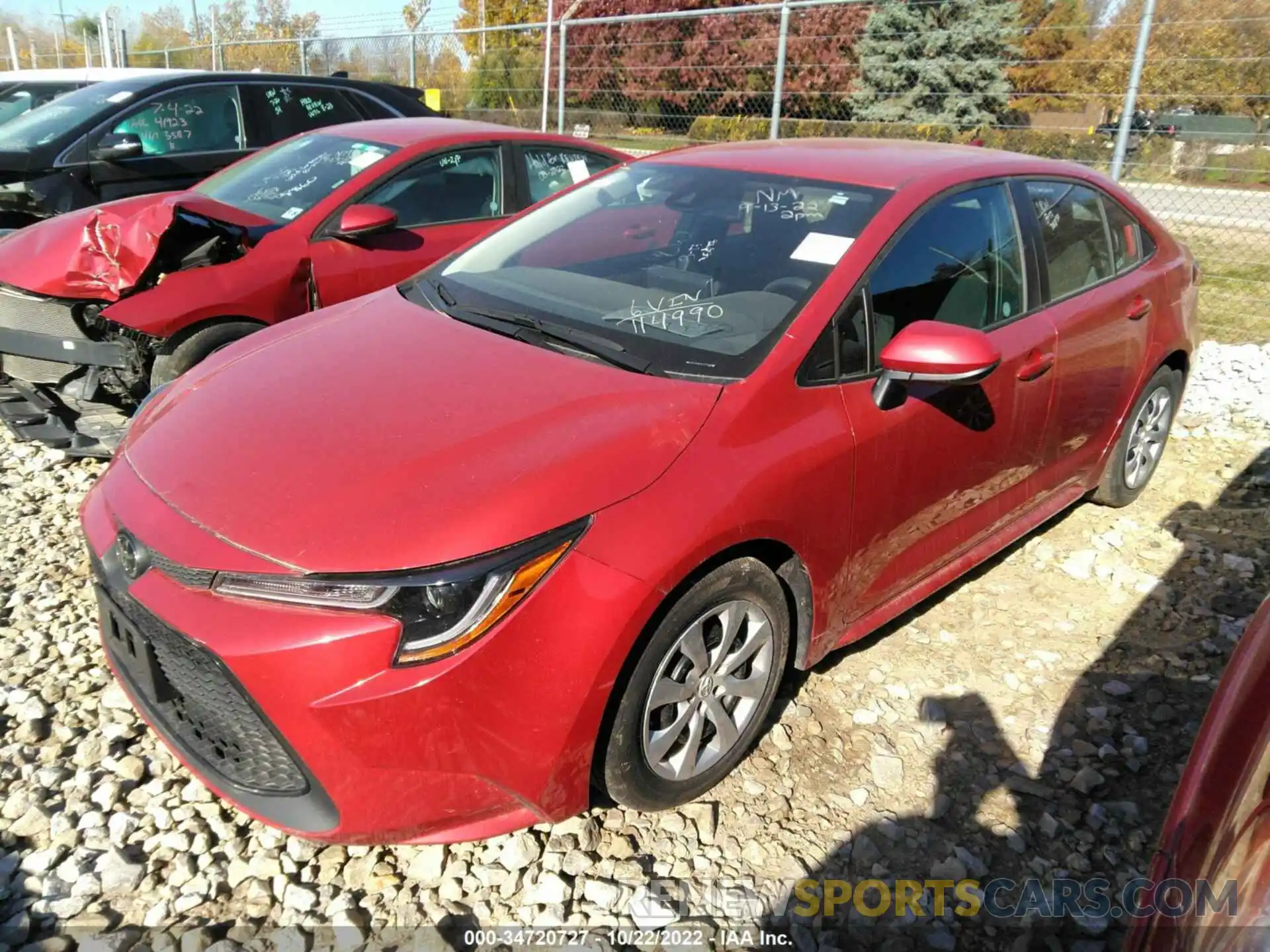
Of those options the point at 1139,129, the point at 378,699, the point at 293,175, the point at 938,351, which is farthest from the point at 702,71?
the point at 378,699

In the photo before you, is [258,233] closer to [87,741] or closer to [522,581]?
[87,741]

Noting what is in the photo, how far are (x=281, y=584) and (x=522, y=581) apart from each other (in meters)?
0.50

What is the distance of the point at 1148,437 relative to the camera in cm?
445

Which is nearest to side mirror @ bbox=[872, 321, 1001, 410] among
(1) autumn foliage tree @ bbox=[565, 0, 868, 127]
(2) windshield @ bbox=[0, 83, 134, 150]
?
(2) windshield @ bbox=[0, 83, 134, 150]

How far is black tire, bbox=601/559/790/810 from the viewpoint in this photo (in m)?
2.20

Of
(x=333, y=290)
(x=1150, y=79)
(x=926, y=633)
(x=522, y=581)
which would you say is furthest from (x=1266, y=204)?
(x=522, y=581)

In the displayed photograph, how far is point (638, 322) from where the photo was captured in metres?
2.75

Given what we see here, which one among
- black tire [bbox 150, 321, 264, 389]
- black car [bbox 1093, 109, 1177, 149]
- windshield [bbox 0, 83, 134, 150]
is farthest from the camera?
black car [bbox 1093, 109, 1177, 149]

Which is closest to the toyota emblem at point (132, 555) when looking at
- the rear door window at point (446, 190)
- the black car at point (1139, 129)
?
the rear door window at point (446, 190)

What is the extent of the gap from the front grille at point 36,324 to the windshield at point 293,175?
3.50 feet

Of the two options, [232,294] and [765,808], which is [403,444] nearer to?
[765,808]

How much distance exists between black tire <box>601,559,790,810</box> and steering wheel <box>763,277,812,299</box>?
0.81m

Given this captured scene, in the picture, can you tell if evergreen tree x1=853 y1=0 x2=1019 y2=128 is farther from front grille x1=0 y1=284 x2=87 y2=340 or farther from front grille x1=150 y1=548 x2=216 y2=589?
front grille x1=150 y1=548 x2=216 y2=589

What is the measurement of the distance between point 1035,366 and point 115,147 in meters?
5.61
